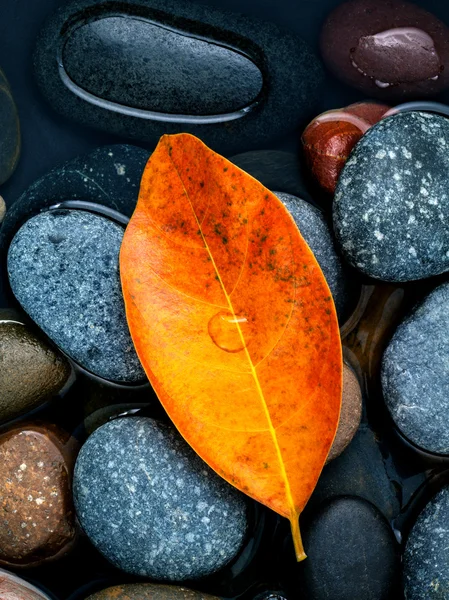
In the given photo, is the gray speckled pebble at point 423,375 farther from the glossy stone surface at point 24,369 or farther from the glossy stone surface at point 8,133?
the glossy stone surface at point 8,133

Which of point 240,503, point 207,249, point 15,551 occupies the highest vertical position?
point 207,249

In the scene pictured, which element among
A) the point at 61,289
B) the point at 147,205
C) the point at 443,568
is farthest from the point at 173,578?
the point at 147,205

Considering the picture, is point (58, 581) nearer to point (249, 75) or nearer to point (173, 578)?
point (173, 578)

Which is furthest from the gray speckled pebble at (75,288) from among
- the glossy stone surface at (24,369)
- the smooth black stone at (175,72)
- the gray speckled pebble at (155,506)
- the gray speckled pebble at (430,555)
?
the gray speckled pebble at (430,555)

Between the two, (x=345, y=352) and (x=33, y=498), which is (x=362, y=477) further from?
(x=33, y=498)

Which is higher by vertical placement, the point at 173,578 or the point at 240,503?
the point at 240,503

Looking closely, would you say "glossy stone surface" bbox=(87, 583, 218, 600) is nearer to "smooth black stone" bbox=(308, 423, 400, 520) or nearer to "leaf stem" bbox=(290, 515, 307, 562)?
"leaf stem" bbox=(290, 515, 307, 562)

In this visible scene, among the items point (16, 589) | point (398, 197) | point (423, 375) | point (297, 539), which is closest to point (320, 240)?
point (398, 197)
